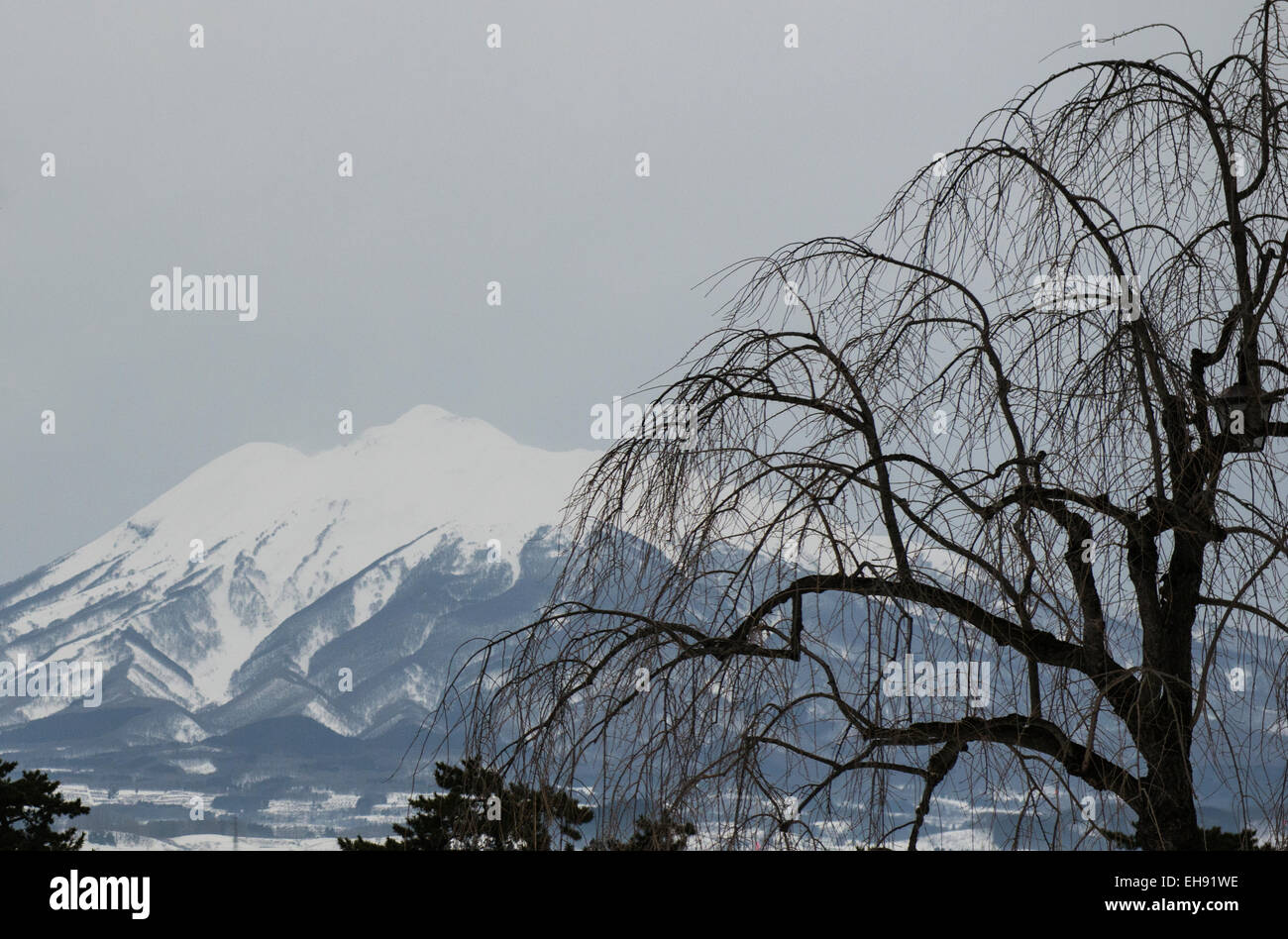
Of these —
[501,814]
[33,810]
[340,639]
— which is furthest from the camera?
[340,639]

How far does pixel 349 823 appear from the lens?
133000 mm

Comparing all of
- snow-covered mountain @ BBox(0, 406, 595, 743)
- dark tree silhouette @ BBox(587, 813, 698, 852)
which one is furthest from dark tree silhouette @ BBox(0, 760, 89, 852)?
snow-covered mountain @ BBox(0, 406, 595, 743)

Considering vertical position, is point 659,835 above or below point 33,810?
above

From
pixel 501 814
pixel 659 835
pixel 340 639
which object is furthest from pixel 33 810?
pixel 340 639

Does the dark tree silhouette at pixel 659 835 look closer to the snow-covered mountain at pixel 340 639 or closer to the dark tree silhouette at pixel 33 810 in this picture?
the dark tree silhouette at pixel 33 810

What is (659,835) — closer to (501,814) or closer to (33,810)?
(501,814)

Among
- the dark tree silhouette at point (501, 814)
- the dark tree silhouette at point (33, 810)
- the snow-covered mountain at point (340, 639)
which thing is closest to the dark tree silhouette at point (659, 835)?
the dark tree silhouette at point (501, 814)

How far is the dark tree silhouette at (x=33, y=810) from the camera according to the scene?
11.0m

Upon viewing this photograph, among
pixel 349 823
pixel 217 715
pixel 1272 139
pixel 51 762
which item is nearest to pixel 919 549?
pixel 1272 139

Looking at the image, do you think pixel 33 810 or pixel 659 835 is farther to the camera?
pixel 33 810

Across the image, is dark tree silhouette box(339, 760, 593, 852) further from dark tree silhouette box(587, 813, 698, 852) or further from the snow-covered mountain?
the snow-covered mountain

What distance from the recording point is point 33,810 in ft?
37.9
